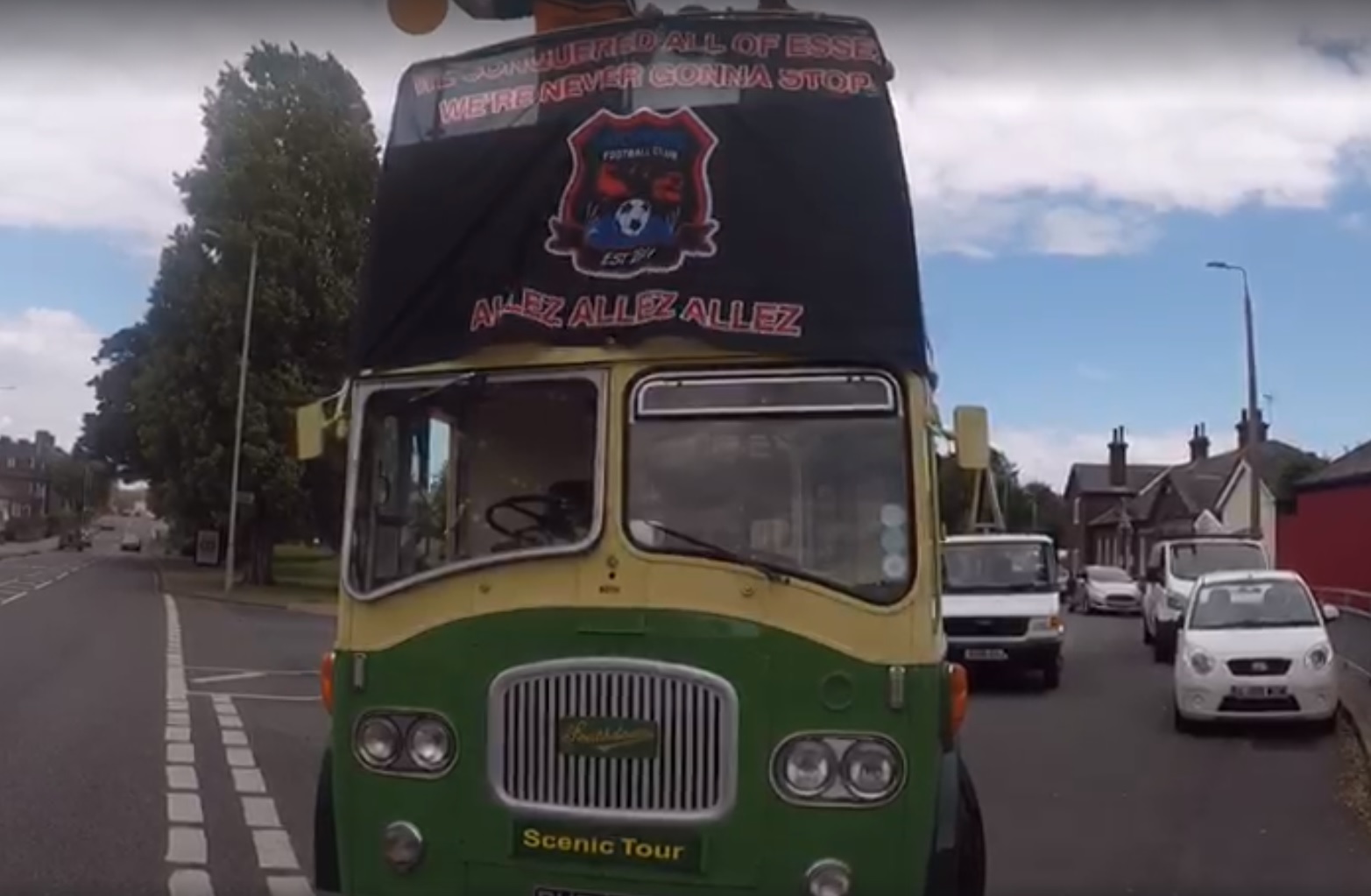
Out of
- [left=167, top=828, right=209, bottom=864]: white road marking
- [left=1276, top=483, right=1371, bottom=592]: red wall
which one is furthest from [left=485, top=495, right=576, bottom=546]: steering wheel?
[left=1276, top=483, right=1371, bottom=592]: red wall

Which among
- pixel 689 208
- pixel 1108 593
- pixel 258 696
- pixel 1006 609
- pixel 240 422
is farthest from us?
pixel 1108 593

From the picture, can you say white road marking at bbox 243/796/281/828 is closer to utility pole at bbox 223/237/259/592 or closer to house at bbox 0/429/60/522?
utility pole at bbox 223/237/259/592

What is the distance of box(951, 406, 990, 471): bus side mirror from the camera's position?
22.0 feet

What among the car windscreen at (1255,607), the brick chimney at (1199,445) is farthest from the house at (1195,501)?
the car windscreen at (1255,607)

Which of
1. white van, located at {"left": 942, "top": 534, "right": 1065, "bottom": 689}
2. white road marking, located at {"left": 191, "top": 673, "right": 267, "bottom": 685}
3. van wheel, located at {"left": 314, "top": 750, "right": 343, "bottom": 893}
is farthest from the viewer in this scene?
white van, located at {"left": 942, "top": 534, "right": 1065, "bottom": 689}

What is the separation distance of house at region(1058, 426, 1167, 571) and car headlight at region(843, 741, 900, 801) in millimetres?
90656

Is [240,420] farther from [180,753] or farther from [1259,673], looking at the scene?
[1259,673]

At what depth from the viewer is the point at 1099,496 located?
344 ft

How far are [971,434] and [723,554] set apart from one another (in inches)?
51.1

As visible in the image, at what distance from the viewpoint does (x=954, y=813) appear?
6094 mm

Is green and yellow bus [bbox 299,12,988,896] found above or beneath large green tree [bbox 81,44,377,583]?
beneath

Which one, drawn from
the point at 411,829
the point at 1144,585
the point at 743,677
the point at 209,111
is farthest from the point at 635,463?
the point at 209,111

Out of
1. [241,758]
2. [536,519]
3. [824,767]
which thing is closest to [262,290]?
[241,758]

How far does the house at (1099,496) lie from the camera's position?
99.1m
